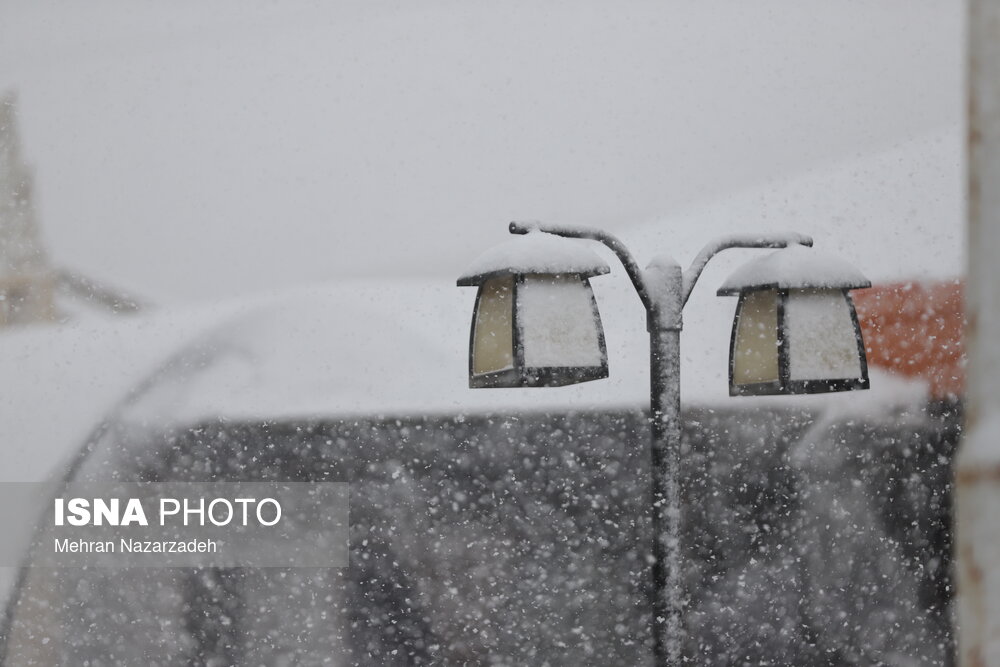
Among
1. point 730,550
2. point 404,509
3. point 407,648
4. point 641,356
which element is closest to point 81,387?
point 404,509

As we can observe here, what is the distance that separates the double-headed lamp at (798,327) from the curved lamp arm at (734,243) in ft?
0.12

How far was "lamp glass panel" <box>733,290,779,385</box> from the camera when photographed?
6.93 ft

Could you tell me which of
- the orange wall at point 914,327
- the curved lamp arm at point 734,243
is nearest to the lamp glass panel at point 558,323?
the curved lamp arm at point 734,243

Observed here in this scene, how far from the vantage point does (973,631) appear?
16.4 inches

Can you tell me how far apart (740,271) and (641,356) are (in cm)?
554

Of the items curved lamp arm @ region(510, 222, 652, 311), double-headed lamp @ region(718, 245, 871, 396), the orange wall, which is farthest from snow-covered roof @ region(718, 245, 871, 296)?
the orange wall

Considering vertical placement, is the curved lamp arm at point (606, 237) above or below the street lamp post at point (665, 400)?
above

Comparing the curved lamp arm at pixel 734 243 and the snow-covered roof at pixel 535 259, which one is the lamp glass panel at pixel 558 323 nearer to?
the snow-covered roof at pixel 535 259

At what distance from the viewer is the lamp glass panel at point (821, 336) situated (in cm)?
209

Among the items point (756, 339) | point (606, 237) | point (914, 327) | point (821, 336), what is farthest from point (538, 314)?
point (914, 327)

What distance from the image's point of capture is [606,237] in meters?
2.10

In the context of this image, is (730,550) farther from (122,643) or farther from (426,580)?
(122,643)

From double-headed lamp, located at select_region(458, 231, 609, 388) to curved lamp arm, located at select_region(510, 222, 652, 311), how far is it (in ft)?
0.08

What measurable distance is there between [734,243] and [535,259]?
23.8 inches
